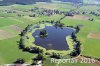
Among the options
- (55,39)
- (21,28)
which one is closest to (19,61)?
(55,39)

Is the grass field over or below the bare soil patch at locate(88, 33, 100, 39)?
over

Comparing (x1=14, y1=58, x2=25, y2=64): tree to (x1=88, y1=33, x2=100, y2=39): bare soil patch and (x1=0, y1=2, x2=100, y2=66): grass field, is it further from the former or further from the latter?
(x1=88, y1=33, x2=100, y2=39): bare soil patch

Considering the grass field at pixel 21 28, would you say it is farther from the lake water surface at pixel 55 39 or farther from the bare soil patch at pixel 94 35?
the lake water surface at pixel 55 39

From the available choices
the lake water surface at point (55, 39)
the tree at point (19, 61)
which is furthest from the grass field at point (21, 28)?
the lake water surface at point (55, 39)

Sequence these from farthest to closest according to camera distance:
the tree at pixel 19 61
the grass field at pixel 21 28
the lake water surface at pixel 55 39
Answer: the lake water surface at pixel 55 39 < the grass field at pixel 21 28 < the tree at pixel 19 61

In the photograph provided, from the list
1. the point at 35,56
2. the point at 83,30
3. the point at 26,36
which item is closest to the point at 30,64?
the point at 35,56

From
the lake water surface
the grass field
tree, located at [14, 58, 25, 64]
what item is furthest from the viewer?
the lake water surface

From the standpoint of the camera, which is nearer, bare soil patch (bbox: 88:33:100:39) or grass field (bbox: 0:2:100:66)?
grass field (bbox: 0:2:100:66)

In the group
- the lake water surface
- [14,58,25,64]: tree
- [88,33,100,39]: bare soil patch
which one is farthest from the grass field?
the lake water surface

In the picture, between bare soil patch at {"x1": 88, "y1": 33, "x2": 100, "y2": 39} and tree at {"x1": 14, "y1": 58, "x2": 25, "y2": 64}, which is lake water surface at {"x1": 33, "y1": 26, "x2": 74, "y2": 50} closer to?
bare soil patch at {"x1": 88, "y1": 33, "x2": 100, "y2": 39}

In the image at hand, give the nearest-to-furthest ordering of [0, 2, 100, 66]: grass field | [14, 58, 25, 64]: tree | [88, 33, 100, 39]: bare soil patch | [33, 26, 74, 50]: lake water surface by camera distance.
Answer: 1. [14, 58, 25, 64]: tree
2. [0, 2, 100, 66]: grass field
3. [33, 26, 74, 50]: lake water surface
4. [88, 33, 100, 39]: bare soil patch

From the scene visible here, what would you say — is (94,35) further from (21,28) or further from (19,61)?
(19,61)
